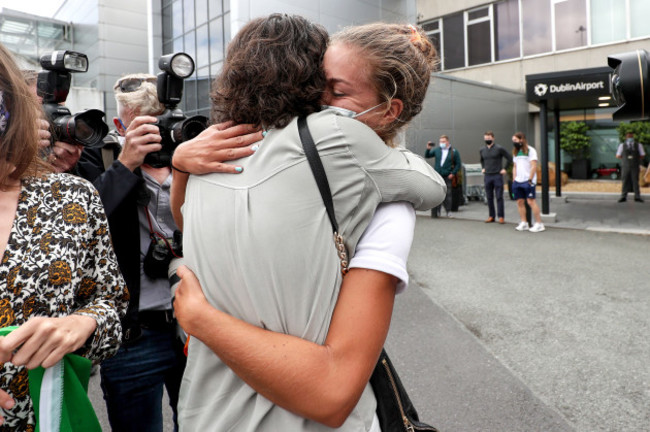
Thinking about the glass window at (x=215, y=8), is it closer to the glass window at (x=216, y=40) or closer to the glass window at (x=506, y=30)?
the glass window at (x=216, y=40)

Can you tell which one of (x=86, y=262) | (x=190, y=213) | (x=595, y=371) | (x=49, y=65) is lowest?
(x=595, y=371)

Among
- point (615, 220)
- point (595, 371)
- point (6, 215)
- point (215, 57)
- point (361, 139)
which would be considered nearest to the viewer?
point (361, 139)

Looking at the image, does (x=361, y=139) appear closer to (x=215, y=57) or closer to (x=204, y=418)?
(x=204, y=418)

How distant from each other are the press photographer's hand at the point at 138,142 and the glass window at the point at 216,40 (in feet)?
65.2

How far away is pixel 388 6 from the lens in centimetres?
2302

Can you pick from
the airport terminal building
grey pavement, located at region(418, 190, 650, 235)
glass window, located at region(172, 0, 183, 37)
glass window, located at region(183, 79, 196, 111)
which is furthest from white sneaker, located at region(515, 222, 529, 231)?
glass window, located at region(172, 0, 183, 37)

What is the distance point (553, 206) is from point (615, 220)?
11.2ft

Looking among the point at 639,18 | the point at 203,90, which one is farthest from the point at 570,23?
the point at 203,90

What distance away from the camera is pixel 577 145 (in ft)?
69.4

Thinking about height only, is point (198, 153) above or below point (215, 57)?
below

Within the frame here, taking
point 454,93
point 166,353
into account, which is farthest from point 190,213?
point 454,93

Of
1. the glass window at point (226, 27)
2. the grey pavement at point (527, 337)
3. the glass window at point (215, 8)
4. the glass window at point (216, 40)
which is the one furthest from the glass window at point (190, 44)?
the grey pavement at point (527, 337)

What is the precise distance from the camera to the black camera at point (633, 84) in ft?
8.42

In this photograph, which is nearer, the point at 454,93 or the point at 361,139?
the point at 361,139
